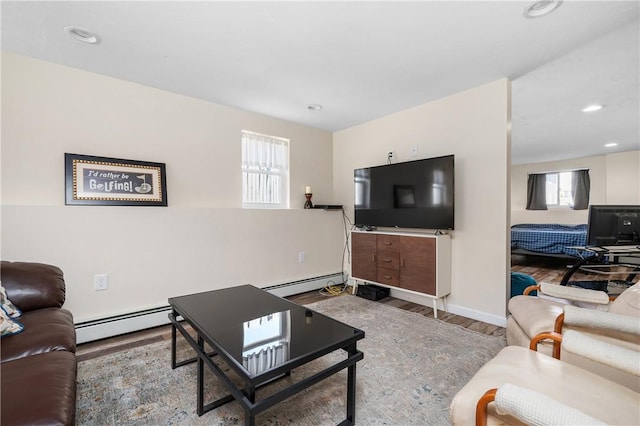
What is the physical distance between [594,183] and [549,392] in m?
7.00

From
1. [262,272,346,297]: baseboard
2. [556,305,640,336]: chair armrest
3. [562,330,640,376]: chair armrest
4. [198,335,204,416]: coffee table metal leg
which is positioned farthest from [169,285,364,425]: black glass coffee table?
[262,272,346,297]: baseboard

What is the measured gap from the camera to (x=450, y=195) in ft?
8.93

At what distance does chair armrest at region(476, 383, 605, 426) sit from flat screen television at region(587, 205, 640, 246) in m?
2.39

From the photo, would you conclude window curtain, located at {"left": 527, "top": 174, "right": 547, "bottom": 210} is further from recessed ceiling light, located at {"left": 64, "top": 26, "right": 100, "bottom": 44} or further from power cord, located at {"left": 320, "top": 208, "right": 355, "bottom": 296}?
recessed ceiling light, located at {"left": 64, "top": 26, "right": 100, "bottom": 44}

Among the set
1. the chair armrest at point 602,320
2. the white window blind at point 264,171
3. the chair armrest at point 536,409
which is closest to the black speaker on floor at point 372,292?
the white window blind at point 264,171

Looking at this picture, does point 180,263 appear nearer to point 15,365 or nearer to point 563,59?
point 15,365

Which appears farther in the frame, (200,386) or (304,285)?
(304,285)

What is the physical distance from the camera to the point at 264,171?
3.52 m

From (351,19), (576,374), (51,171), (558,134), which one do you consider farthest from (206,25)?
(558,134)

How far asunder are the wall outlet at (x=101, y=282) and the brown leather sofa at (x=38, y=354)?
1.73 ft

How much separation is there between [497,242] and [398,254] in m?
0.93

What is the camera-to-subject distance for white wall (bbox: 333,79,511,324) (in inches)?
99.7

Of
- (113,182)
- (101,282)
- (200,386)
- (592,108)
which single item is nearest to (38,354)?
(200,386)

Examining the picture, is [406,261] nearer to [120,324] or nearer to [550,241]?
[120,324]
